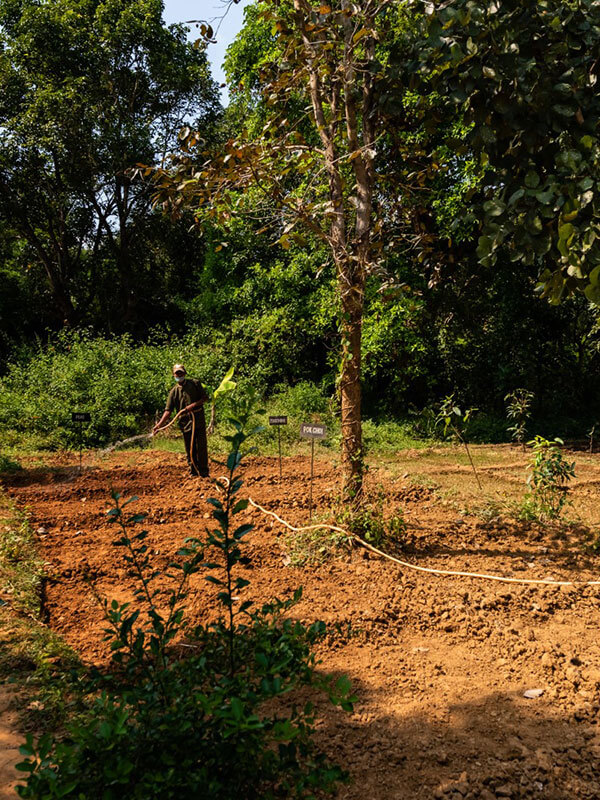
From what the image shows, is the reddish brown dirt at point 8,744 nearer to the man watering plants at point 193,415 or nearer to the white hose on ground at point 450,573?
the white hose on ground at point 450,573

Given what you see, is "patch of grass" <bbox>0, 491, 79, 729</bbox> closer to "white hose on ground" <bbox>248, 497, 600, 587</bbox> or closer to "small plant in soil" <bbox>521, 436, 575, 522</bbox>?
"white hose on ground" <bbox>248, 497, 600, 587</bbox>

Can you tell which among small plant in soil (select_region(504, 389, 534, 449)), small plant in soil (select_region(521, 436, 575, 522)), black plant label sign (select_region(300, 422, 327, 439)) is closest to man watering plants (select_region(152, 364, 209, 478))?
black plant label sign (select_region(300, 422, 327, 439))

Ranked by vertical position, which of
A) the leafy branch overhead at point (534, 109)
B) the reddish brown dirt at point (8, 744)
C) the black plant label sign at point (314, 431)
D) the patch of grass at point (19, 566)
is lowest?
the reddish brown dirt at point (8, 744)

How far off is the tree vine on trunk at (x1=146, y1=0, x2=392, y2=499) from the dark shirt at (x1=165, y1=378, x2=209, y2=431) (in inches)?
126

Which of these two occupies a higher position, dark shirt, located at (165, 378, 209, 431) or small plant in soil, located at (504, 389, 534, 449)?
dark shirt, located at (165, 378, 209, 431)

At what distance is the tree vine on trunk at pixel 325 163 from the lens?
4.05m

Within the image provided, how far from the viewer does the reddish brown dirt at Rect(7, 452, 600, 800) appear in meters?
2.24

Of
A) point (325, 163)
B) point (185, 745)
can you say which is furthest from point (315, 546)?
point (325, 163)

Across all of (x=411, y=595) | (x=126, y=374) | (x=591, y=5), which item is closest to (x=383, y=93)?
(x=591, y=5)

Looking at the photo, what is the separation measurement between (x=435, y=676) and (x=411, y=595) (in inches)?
A: 34.5

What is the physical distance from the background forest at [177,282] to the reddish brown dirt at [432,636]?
455 centimetres

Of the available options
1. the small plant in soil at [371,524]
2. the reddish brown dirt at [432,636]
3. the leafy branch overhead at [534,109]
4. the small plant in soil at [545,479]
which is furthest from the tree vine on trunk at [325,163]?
the small plant in soil at [545,479]

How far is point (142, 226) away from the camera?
17.2 meters

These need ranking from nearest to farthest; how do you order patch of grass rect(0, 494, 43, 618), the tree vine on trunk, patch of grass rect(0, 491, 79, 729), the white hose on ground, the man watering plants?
patch of grass rect(0, 491, 79, 729) → patch of grass rect(0, 494, 43, 618) → the white hose on ground → the tree vine on trunk → the man watering plants
